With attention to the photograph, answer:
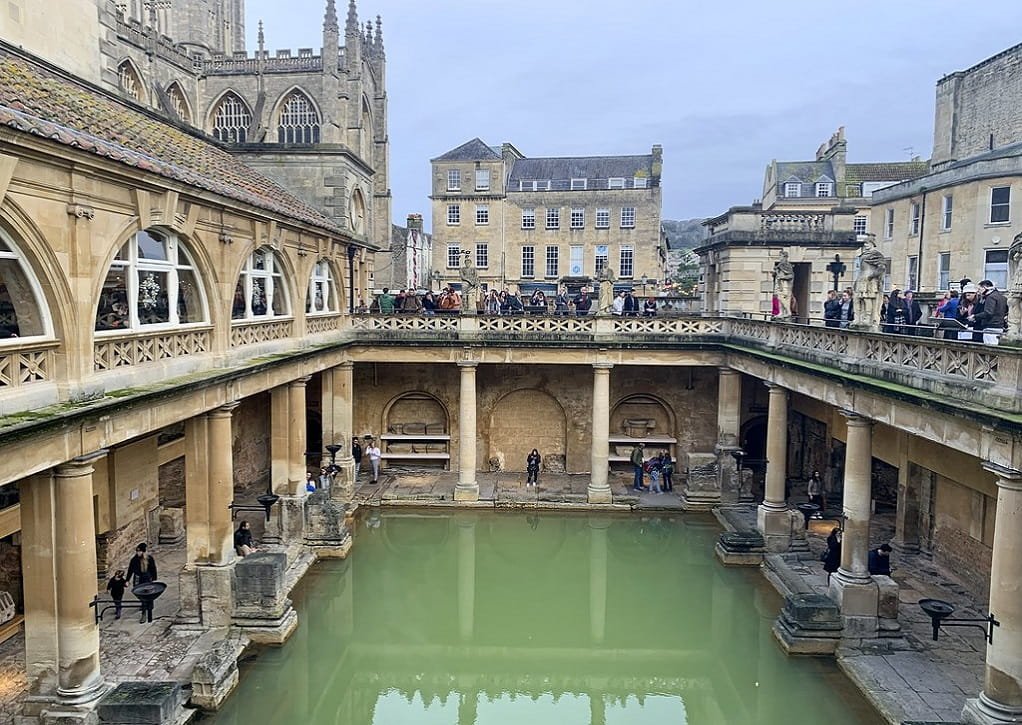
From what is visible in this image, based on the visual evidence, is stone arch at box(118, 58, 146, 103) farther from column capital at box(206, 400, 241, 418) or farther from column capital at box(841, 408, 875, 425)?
column capital at box(841, 408, 875, 425)

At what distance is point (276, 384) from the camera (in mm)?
17125

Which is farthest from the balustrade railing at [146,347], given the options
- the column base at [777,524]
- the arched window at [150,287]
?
the column base at [777,524]

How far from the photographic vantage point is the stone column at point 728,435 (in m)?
23.6

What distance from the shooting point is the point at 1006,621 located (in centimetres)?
999

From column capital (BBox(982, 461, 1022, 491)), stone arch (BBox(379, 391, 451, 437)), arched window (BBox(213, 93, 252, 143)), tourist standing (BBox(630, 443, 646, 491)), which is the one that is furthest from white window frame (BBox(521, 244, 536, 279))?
column capital (BBox(982, 461, 1022, 491))

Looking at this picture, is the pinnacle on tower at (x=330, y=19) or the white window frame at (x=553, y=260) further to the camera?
the white window frame at (x=553, y=260)

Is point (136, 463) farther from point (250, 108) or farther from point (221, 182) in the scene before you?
point (250, 108)

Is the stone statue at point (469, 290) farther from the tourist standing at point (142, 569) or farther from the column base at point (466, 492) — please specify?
the tourist standing at point (142, 569)

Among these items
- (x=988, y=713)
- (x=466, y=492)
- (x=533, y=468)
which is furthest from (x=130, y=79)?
(x=988, y=713)

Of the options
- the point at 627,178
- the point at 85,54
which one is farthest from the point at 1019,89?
the point at 85,54

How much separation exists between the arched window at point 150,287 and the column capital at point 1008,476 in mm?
12774

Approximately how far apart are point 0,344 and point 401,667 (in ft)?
30.3

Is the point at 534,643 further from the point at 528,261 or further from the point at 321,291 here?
the point at 528,261

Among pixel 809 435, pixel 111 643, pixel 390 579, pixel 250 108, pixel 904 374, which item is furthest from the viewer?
pixel 250 108
